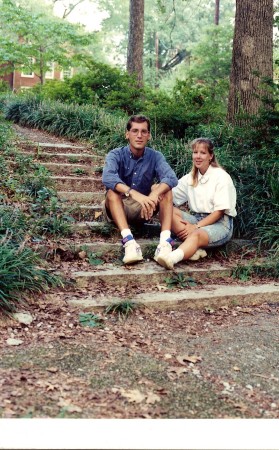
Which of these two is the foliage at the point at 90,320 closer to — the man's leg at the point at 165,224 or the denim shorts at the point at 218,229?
the man's leg at the point at 165,224

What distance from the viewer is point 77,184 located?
6.31 m

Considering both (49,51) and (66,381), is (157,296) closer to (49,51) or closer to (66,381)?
(66,381)

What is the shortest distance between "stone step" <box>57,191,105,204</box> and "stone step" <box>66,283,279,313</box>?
7.03 feet

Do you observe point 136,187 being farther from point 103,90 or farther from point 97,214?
point 103,90

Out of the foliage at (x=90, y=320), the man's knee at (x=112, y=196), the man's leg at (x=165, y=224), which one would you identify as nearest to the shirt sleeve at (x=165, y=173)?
the man's leg at (x=165, y=224)

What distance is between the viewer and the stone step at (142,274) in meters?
4.24

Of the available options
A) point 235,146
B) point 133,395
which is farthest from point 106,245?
point 235,146

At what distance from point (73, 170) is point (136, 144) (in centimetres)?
192

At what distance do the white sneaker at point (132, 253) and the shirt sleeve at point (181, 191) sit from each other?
100cm

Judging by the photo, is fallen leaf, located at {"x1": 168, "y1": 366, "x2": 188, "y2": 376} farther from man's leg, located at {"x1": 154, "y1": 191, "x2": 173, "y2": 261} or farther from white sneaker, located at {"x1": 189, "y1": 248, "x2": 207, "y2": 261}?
white sneaker, located at {"x1": 189, "y1": 248, "x2": 207, "y2": 261}

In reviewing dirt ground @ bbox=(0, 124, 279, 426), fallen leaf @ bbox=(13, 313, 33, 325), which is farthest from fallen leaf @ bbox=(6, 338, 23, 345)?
fallen leaf @ bbox=(13, 313, 33, 325)

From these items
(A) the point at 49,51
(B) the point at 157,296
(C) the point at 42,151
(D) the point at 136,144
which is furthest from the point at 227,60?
(B) the point at 157,296

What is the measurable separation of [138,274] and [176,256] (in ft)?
1.32

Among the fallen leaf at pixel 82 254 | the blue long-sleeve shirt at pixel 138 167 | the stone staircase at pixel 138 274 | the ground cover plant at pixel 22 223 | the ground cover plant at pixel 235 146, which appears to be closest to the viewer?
the ground cover plant at pixel 22 223
